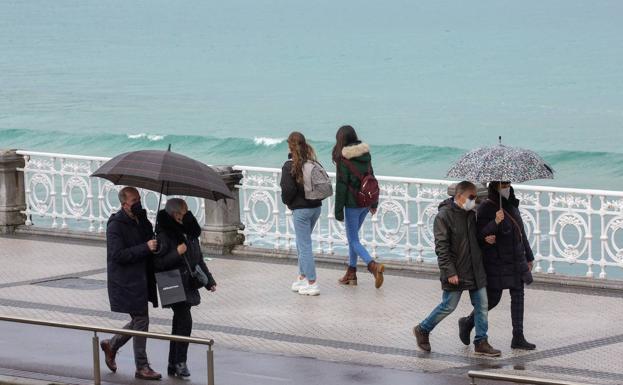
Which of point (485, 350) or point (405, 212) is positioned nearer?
point (485, 350)

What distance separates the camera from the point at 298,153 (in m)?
15.3

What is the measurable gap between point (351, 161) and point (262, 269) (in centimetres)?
205

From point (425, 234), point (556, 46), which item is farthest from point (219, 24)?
point (425, 234)

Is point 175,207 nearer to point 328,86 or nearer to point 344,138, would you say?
point 344,138

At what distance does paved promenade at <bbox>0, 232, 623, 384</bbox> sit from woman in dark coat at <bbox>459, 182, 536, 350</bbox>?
0.45 meters

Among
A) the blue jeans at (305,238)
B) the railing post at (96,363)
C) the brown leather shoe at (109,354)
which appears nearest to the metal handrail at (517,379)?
the railing post at (96,363)

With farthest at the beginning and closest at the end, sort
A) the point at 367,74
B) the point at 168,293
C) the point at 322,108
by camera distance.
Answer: the point at 367,74 < the point at 322,108 < the point at 168,293

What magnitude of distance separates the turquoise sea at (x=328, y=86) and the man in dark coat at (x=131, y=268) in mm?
39604

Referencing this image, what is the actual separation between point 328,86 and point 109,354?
75236 mm

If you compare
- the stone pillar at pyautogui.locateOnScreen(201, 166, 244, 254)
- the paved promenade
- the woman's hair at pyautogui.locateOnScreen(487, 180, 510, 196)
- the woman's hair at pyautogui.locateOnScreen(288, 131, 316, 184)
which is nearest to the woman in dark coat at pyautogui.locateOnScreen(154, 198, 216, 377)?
the paved promenade

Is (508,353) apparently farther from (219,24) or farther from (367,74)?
(219,24)

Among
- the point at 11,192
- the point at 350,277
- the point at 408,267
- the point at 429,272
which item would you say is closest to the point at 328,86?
the point at 11,192

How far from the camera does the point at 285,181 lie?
15469 millimetres

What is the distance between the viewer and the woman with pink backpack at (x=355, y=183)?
15.7 meters
